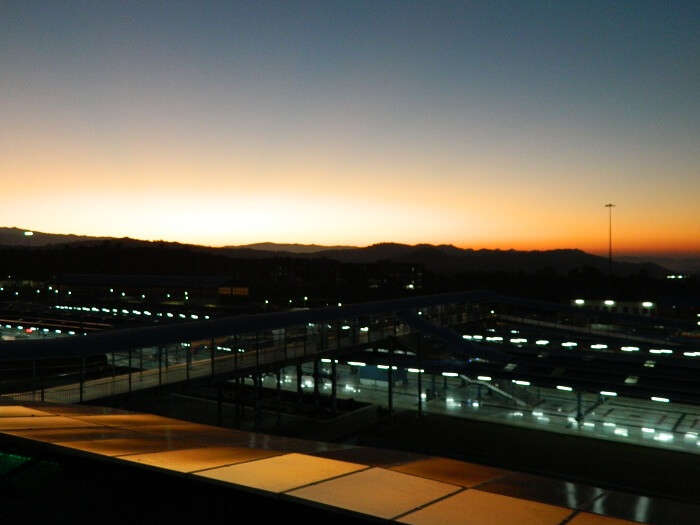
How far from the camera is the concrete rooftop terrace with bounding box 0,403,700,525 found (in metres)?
2.93

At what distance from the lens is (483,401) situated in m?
23.3

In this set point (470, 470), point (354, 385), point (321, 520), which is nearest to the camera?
point (321, 520)

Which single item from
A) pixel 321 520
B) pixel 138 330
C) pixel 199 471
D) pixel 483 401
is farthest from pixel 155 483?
pixel 483 401

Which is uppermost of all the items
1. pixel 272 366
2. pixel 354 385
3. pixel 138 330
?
pixel 138 330

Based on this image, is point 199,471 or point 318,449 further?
point 318,449

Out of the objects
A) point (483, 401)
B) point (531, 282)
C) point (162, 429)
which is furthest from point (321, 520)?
point (531, 282)

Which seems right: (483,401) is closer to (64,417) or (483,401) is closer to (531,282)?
(64,417)

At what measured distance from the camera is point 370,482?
355 centimetres

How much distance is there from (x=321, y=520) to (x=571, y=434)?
1718 centimetres

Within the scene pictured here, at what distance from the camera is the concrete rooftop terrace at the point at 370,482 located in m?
2.93

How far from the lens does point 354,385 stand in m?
27.0

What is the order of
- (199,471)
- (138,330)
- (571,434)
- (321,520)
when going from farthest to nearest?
(571,434), (138,330), (199,471), (321,520)

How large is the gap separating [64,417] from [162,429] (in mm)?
1236

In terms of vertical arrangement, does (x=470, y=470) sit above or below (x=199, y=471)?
below
